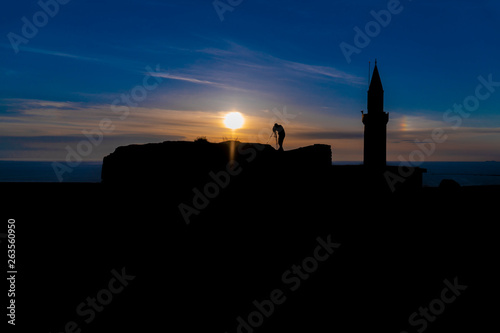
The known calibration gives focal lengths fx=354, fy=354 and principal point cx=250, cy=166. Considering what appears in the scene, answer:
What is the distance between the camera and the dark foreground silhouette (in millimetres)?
9727

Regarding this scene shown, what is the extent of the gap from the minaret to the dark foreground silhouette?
14.9 m

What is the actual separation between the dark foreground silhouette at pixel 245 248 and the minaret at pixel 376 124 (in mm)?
14941

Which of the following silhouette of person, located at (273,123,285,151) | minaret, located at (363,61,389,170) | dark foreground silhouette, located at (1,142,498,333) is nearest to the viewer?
dark foreground silhouette, located at (1,142,498,333)

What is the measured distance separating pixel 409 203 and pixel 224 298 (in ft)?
45.3

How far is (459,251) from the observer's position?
45.8 ft

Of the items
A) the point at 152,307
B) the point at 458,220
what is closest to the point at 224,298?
the point at 152,307

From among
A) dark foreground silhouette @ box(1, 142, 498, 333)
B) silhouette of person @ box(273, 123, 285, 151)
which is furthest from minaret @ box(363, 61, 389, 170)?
silhouette of person @ box(273, 123, 285, 151)

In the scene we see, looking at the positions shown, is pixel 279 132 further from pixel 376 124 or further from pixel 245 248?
pixel 376 124

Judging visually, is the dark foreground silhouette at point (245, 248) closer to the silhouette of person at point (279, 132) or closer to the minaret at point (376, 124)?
the silhouette of person at point (279, 132)

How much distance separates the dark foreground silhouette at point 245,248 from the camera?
31.9ft

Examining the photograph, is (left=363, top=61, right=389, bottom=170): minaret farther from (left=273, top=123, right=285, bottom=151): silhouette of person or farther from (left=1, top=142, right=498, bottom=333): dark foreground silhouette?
(left=273, top=123, right=285, bottom=151): silhouette of person

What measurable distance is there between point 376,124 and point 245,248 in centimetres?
2697

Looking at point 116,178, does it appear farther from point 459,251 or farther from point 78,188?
point 459,251

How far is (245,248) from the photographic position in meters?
14.1
